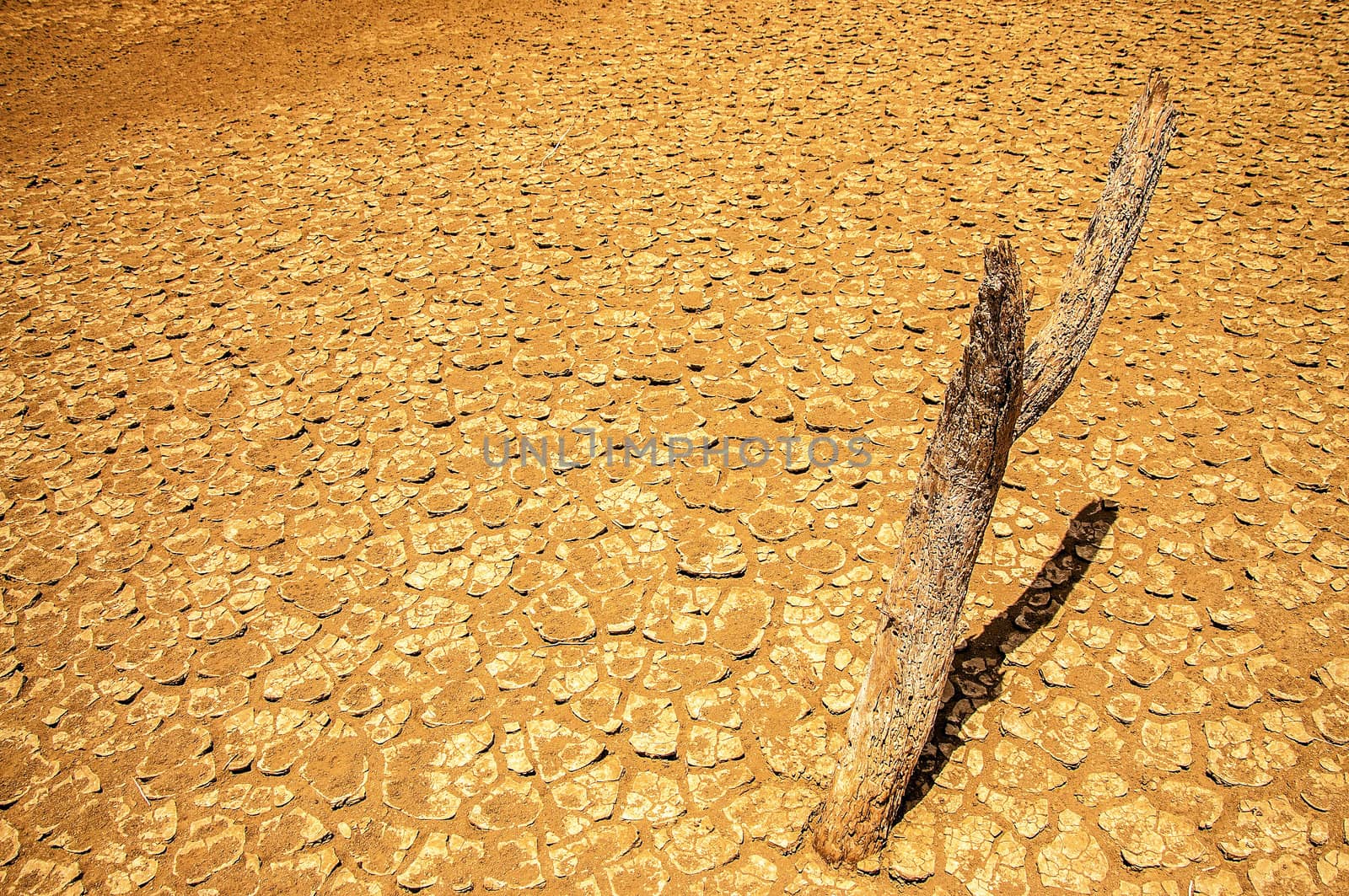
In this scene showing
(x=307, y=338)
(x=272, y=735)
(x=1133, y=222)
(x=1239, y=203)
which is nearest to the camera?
(x=1133, y=222)

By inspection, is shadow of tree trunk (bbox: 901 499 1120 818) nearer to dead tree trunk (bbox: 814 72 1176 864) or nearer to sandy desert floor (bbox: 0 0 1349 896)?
sandy desert floor (bbox: 0 0 1349 896)

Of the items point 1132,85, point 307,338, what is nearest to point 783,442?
point 307,338

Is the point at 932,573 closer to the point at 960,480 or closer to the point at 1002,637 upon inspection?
the point at 960,480

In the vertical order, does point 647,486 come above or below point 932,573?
below

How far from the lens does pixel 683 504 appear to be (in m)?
2.48

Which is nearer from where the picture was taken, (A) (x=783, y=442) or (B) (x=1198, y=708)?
(B) (x=1198, y=708)

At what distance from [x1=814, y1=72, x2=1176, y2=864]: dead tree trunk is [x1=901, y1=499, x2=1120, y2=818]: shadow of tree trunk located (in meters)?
0.23

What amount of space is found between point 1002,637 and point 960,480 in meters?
0.86

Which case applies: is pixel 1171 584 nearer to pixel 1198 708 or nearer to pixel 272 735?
pixel 1198 708

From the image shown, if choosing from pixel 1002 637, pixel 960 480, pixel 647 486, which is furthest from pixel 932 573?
pixel 647 486

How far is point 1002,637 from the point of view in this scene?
82.4 inches

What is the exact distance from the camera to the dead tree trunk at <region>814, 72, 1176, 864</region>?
53.9 inches

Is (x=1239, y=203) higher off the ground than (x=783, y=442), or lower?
higher

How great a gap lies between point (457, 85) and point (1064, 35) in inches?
147
